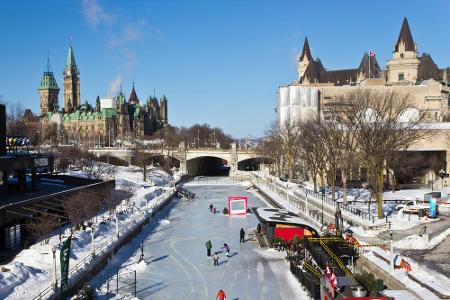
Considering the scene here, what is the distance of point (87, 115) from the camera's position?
161500 mm

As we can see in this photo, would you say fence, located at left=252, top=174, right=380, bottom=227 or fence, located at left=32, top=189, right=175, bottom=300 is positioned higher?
fence, located at left=252, top=174, right=380, bottom=227

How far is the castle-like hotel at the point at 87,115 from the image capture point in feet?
515

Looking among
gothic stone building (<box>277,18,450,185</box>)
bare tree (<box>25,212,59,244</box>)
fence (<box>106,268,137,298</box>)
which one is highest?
gothic stone building (<box>277,18,450,185</box>)

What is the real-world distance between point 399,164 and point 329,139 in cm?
866

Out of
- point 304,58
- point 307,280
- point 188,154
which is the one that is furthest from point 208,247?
point 304,58

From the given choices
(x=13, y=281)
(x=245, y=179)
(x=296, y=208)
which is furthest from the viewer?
(x=245, y=179)

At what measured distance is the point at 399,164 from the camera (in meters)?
47.5

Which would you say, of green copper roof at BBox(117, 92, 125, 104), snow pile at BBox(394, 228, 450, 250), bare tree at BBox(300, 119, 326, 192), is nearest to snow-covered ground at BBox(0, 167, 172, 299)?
snow pile at BBox(394, 228, 450, 250)

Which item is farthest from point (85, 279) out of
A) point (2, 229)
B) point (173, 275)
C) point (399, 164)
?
point (399, 164)

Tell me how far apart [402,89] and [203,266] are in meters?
64.9

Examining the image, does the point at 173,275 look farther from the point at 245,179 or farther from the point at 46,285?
the point at 245,179

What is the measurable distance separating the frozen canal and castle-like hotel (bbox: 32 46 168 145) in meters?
114

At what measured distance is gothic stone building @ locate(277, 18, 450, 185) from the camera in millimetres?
52688

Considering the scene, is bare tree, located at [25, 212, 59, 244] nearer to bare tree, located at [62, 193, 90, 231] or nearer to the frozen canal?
bare tree, located at [62, 193, 90, 231]
